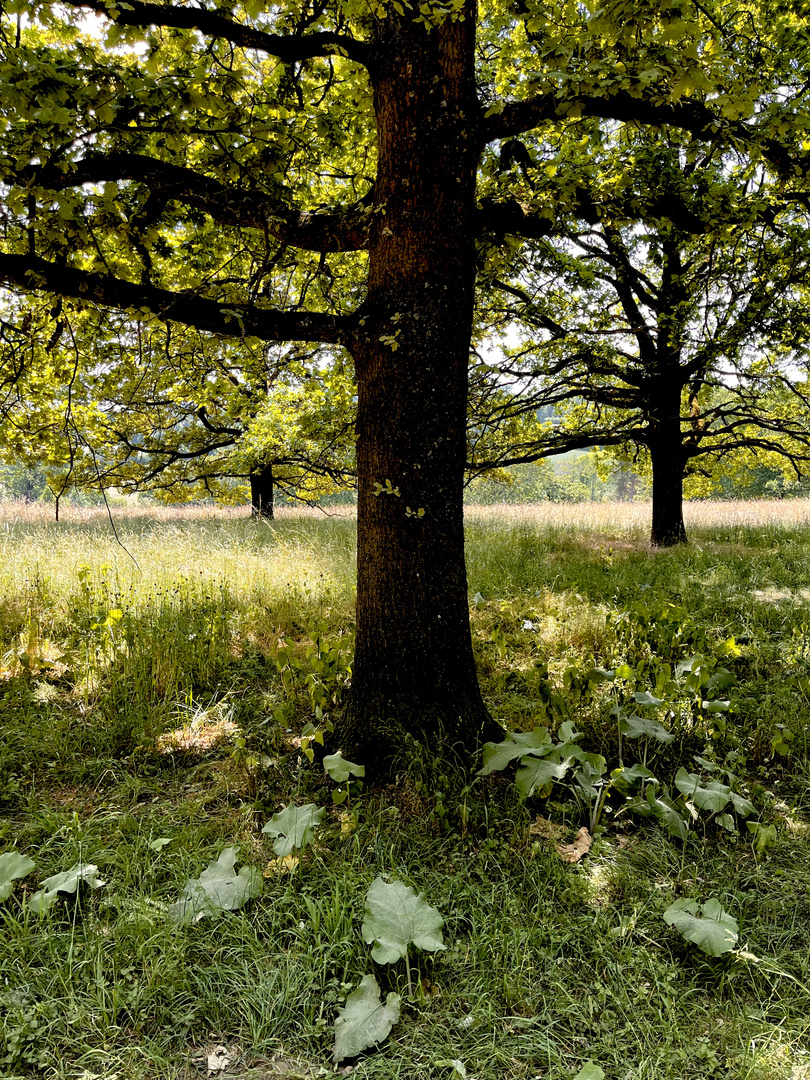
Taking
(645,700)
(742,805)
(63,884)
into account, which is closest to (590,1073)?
(742,805)

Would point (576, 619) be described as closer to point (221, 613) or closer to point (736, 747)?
point (736, 747)

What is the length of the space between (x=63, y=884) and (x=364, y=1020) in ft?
4.24

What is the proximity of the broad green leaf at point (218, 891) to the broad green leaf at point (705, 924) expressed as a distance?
5.19ft

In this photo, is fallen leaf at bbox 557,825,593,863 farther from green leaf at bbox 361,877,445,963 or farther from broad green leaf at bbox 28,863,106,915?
broad green leaf at bbox 28,863,106,915

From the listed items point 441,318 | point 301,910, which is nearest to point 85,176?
point 441,318

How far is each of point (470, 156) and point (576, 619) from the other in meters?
3.70

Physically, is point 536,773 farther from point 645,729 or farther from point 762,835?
point 762,835

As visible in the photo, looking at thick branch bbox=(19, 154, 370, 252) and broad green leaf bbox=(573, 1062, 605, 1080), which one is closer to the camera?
broad green leaf bbox=(573, 1062, 605, 1080)

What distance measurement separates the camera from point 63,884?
2.13 m

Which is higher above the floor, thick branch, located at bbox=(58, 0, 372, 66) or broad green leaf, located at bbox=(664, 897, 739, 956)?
thick branch, located at bbox=(58, 0, 372, 66)

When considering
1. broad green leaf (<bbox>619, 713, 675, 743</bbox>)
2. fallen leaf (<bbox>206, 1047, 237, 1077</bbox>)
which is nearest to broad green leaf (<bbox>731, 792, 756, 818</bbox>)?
broad green leaf (<bbox>619, 713, 675, 743</bbox>)

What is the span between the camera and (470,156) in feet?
9.89

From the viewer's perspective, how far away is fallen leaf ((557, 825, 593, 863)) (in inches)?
93.8

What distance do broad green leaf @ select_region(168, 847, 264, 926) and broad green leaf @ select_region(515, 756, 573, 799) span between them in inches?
47.0
